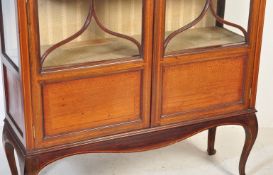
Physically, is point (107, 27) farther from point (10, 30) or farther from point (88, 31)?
point (10, 30)

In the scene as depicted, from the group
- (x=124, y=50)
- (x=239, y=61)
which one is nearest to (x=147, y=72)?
(x=124, y=50)

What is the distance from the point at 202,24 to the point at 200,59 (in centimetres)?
10

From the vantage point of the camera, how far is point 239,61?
1.50m

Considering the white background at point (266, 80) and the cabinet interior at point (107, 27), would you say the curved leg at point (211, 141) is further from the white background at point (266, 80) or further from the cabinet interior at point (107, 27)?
the cabinet interior at point (107, 27)

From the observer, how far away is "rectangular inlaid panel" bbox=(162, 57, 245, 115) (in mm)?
1430

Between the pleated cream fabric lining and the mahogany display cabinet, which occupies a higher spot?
the pleated cream fabric lining

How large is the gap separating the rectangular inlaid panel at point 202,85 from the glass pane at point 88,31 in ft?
0.47

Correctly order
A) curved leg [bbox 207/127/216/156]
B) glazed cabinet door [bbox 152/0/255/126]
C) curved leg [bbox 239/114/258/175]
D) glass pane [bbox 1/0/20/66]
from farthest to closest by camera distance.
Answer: curved leg [bbox 207/127/216/156] → curved leg [bbox 239/114/258/175] → glazed cabinet door [bbox 152/0/255/126] → glass pane [bbox 1/0/20/66]

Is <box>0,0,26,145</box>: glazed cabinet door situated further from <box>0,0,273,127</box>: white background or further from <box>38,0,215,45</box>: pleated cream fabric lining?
<box>0,0,273,127</box>: white background

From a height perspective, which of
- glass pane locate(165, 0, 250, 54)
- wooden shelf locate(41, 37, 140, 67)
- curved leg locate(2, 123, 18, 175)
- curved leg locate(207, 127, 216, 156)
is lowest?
curved leg locate(207, 127, 216, 156)

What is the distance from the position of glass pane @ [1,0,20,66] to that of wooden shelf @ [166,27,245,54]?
397mm

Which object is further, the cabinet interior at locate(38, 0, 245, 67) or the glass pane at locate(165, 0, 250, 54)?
the glass pane at locate(165, 0, 250, 54)

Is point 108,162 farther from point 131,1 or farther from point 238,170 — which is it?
point 131,1

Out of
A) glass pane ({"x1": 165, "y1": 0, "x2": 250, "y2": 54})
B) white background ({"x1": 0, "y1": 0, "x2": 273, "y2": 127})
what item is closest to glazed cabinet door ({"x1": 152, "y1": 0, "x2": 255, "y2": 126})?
glass pane ({"x1": 165, "y1": 0, "x2": 250, "y2": 54})
